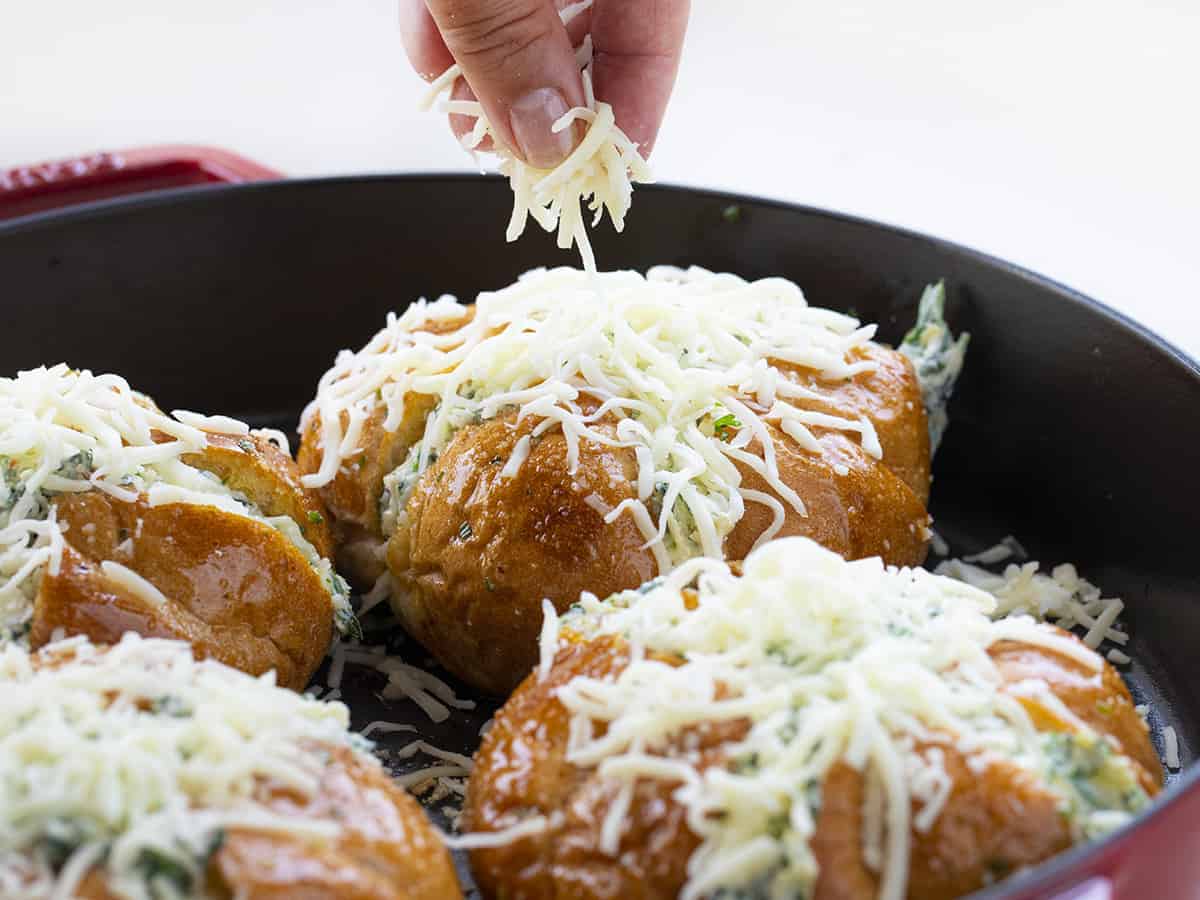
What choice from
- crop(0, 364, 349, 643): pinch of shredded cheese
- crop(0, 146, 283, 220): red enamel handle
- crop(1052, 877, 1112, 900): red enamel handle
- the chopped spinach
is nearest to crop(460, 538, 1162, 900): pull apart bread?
crop(1052, 877, 1112, 900): red enamel handle

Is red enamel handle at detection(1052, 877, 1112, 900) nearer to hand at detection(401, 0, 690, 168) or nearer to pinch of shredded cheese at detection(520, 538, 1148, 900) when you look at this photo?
pinch of shredded cheese at detection(520, 538, 1148, 900)

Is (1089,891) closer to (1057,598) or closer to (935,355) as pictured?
(1057,598)

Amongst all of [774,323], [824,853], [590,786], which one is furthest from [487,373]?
[824,853]

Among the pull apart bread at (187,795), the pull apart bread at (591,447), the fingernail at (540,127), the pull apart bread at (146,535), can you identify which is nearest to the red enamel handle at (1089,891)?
the pull apart bread at (187,795)

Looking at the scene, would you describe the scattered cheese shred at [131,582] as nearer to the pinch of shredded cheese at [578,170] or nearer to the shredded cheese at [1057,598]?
the pinch of shredded cheese at [578,170]

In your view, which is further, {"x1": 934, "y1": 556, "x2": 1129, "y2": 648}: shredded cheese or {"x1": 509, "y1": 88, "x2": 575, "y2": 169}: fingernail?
{"x1": 934, "y1": 556, "x2": 1129, "y2": 648}: shredded cheese
